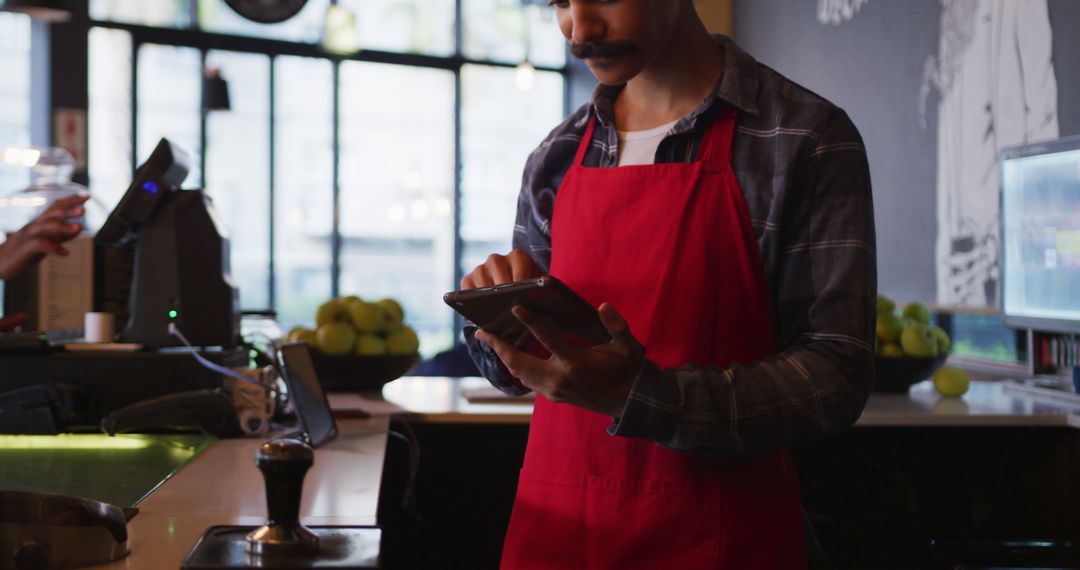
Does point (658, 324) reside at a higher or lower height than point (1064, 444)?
higher

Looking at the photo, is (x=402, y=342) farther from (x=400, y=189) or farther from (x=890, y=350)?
(x=400, y=189)

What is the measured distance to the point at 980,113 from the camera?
3.81m

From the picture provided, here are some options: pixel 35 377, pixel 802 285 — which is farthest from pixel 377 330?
pixel 802 285

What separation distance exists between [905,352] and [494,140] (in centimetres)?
598

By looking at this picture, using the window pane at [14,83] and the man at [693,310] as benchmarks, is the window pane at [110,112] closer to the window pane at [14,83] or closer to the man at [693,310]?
the window pane at [14,83]

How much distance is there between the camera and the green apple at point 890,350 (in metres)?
2.46

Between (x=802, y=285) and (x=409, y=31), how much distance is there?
7.10 m

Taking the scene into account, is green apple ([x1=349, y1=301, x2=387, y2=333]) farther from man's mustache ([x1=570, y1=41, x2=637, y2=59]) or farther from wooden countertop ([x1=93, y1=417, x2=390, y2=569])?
man's mustache ([x1=570, y1=41, x2=637, y2=59])

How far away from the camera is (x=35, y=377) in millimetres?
1938

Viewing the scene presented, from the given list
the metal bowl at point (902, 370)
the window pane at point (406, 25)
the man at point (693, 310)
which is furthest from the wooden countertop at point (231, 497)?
the window pane at point (406, 25)

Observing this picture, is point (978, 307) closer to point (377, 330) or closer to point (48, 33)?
point (377, 330)

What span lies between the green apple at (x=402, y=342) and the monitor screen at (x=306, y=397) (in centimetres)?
57

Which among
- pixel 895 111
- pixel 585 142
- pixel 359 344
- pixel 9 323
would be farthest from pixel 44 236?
pixel 895 111

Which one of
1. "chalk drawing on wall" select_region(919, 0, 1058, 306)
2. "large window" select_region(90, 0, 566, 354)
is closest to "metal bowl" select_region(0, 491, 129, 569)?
"chalk drawing on wall" select_region(919, 0, 1058, 306)
